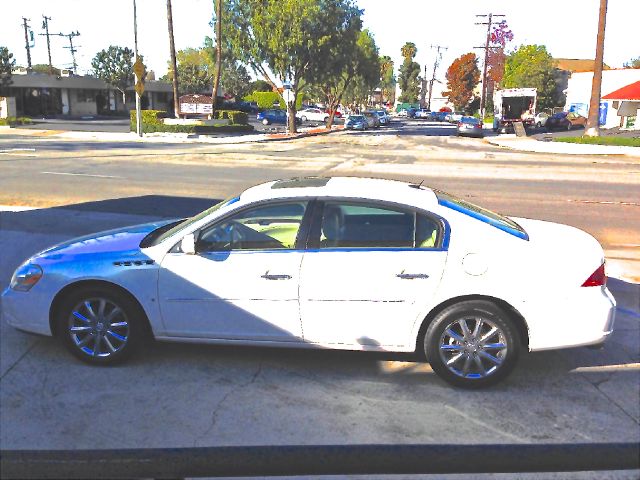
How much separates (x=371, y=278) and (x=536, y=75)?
63023 mm

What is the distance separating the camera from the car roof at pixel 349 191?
4590 mm

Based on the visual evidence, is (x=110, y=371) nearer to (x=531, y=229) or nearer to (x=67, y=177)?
(x=531, y=229)

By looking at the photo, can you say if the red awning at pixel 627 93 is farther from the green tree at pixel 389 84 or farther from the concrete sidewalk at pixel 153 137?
the green tree at pixel 389 84

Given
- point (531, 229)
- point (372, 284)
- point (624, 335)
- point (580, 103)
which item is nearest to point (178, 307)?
point (372, 284)

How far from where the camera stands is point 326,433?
12.2 ft

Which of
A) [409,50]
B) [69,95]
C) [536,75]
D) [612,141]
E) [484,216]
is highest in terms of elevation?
[409,50]

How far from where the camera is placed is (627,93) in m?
48.4

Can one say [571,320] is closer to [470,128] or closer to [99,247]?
[99,247]

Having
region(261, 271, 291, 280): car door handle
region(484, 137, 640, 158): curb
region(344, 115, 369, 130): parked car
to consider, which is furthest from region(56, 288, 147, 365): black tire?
region(344, 115, 369, 130): parked car

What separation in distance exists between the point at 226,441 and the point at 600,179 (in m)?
15.7

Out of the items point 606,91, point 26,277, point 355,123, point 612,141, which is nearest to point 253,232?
point 26,277

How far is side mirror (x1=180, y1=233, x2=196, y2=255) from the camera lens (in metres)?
4.46

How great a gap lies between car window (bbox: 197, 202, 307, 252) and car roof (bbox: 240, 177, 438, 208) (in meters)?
0.10

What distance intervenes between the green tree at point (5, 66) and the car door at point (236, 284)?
5534 cm
